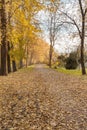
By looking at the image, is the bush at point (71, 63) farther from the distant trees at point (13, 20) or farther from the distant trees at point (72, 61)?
the distant trees at point (13, 20)

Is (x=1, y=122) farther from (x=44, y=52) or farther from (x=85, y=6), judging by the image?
(x=44, y=52)

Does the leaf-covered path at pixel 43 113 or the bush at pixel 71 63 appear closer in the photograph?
the leaf-covered path at pixel 43 113

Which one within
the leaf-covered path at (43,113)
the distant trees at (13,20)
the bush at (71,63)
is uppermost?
the distant trees at (13,20)

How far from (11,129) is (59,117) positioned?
1.80 metres

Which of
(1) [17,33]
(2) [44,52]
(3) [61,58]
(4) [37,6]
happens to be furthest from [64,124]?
(2) [44,52]

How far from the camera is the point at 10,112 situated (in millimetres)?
8977

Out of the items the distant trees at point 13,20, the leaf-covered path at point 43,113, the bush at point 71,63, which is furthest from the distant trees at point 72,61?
the leaf-covered path at point 43,113

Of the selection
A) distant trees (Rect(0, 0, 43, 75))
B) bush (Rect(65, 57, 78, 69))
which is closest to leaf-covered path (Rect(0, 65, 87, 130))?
distant trees (Rect(0, 0, 43, 75))

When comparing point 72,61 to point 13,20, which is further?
point 72,61

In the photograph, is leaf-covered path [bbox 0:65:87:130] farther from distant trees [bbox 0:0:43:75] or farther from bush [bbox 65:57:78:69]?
bush [bbox 65:57:78:69]

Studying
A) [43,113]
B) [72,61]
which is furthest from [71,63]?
[43,113]

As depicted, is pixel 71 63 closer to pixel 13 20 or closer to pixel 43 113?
pixel 13 20

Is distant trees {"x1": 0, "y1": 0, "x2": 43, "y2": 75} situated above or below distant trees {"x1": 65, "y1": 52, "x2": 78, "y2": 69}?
above

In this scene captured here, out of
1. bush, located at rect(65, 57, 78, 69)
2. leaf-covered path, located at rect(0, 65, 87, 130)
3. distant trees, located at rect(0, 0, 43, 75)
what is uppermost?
distant trees, located at rect(0, 0, 43, 75)
